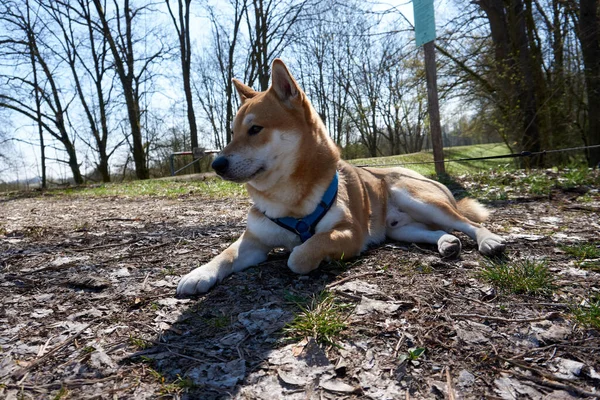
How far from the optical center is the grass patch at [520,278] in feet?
6.95

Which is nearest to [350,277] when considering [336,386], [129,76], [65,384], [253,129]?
[336,386]

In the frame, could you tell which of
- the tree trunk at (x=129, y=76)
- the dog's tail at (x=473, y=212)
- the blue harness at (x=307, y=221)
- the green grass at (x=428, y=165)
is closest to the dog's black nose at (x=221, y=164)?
the blue harness at (x=307, y=221)

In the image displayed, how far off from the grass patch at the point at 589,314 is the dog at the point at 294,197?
92 centimetres

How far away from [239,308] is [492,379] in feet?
4.33

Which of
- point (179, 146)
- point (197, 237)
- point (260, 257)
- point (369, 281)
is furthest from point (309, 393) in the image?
point (179, 146)

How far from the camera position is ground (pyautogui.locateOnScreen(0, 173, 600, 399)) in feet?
4.73

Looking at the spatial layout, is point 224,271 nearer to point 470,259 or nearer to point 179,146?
point 470,259

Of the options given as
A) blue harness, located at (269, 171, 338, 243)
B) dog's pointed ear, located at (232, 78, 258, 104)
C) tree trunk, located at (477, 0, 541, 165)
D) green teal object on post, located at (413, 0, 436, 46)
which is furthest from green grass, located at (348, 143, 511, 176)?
blue harness, located at (269, 171, 338, 243)

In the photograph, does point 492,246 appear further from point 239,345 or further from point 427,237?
point 239,345

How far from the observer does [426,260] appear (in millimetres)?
2766

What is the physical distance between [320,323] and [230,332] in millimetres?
471

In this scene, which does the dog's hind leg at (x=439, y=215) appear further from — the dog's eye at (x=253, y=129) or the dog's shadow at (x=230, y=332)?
the dog's eye at (x=253, y=129)

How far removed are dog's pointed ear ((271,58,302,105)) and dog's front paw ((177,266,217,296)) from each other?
62.6 inches

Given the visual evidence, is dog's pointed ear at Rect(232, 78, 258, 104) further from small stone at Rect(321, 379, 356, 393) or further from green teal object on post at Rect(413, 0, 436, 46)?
green teal object on post at Rect(413, 0, 436, 46)
